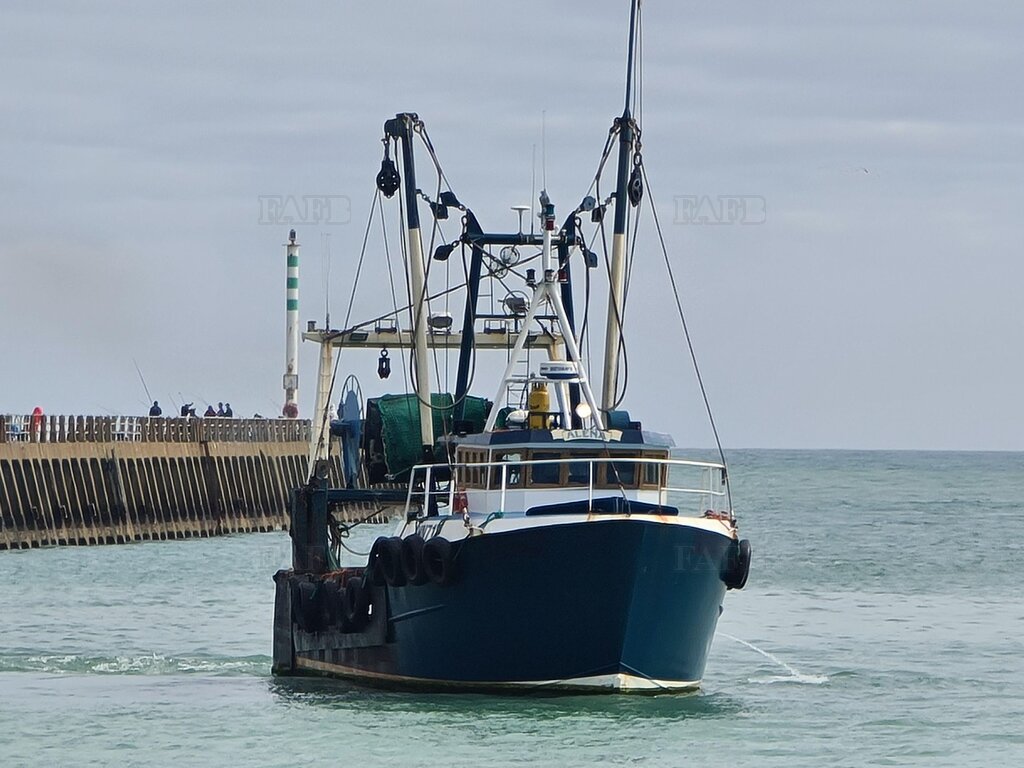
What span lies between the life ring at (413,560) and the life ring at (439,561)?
0.11m

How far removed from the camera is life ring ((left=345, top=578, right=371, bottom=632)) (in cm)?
3186

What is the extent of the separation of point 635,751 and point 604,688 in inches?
71.8

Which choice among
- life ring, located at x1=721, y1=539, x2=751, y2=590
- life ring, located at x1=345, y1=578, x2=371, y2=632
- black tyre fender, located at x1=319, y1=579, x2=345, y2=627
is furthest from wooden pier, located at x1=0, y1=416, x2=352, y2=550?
life ring, located at x1=721, y1=539, x2=751, y2=590

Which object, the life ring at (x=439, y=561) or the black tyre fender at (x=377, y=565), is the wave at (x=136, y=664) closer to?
the black tyre fender at (x=377, y=565)

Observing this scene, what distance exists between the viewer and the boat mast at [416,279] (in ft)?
113

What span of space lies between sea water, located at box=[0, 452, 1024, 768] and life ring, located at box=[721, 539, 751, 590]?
6.37 feet

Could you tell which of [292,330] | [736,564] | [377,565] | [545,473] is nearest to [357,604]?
[377,565]

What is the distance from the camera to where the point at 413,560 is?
29.5 m

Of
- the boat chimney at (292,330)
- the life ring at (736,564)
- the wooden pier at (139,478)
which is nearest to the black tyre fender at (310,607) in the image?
the life ring at (736,564)

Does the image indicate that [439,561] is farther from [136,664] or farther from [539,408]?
[136,664]

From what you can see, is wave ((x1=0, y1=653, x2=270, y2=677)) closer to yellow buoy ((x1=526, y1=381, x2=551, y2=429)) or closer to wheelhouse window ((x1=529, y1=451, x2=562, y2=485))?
yellow buoy ((x1=526, y1=381, x2=551, y2=429))

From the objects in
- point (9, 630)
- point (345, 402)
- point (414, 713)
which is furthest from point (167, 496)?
point (414, 713)

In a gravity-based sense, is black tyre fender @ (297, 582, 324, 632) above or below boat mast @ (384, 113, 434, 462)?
below

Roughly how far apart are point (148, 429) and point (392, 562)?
1812 inches
